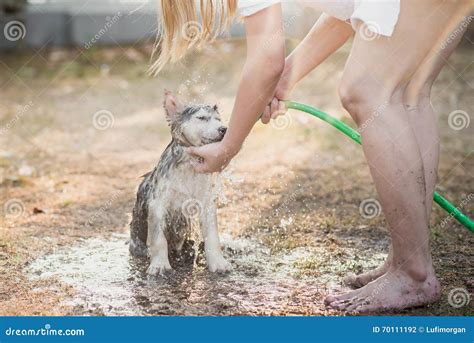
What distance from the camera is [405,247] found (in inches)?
99.3

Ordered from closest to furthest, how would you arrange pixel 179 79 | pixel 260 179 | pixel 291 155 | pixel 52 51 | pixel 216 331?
pixel 216 331 → pixel 260 179 → pixel 291 155 → pixel 179 79 → pixel 52 51

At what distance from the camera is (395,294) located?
8.39 ft

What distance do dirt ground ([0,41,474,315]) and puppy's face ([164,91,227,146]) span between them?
1.04ft

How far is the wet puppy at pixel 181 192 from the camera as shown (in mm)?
2951

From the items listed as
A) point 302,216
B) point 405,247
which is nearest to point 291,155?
point 302,216

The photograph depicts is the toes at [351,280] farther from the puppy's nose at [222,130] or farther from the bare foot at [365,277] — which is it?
the puppy's nose at [222,130]

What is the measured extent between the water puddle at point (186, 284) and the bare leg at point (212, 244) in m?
0.04

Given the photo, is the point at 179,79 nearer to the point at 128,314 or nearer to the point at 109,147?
the point at 109,147

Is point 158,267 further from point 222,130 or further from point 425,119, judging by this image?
point 425,119

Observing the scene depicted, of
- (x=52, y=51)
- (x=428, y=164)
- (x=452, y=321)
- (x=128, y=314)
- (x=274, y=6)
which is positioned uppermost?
(x=52, y=51)

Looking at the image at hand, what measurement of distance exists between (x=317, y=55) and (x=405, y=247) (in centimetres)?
91
